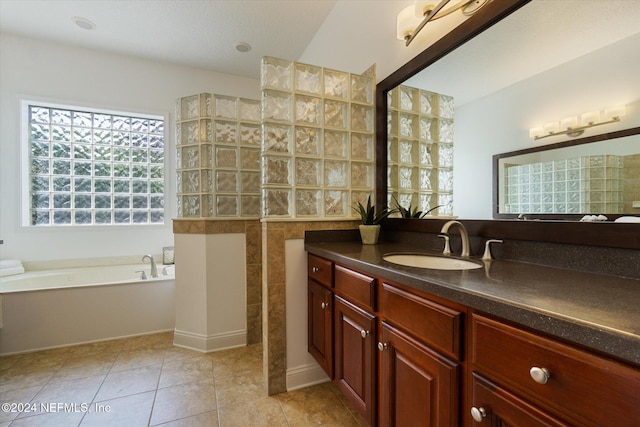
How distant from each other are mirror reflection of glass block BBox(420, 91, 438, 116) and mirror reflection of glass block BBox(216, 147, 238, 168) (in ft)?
4.77

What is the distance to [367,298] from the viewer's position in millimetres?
1049

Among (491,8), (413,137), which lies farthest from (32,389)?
(491,8)

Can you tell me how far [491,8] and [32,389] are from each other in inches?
121

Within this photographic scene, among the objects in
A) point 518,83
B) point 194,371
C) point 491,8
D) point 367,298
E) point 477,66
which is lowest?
point 194,371

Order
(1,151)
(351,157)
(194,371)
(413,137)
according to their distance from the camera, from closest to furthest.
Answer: (413,137) → (351,157) → (194,371) → (1,151)

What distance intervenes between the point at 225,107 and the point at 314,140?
1002 millimetres

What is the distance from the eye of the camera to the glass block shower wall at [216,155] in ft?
7.06

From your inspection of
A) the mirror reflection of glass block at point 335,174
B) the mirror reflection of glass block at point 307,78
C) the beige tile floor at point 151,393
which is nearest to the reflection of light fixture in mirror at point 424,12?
the mirror reflection of glass block at point 307,78

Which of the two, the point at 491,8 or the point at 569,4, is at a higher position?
the point at 491,8

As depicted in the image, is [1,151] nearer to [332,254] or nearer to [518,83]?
[332,254]

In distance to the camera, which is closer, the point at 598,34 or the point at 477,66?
the point at 598,34

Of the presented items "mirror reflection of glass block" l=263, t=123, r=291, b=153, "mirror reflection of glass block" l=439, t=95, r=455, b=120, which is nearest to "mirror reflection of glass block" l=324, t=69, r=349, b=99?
"mirror reflection of glass block" l=263, t=123, r=291, b=153

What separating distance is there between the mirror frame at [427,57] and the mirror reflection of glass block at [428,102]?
0.13 meters

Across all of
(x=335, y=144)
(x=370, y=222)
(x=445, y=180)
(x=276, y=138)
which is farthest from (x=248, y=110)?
(x=445, y=180)
